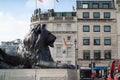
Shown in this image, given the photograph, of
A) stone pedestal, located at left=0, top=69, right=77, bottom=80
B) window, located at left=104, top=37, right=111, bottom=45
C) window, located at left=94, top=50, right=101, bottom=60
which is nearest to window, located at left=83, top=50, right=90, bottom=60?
window, located at left=94, top=50, right=101, bottom=60

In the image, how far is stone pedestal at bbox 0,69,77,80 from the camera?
608 inches

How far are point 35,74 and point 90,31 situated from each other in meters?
67.8

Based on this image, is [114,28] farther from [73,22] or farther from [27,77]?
[27,77]

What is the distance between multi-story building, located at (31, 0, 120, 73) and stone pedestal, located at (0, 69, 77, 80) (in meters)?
65.2

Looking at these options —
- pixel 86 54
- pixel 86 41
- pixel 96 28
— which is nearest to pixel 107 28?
pixel 96 28

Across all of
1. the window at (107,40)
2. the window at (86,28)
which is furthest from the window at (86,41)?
the window at (107,40)

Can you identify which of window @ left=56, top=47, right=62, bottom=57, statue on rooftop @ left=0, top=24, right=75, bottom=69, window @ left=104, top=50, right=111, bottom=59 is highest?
statue on rooftop @ left=0, top=24, right=75, bottom=69

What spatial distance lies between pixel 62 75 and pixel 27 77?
1.33 m

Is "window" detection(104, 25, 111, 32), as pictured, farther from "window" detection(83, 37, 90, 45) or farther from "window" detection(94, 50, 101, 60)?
"window" detection(94, 50, 101, 60)

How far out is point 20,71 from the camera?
51.4ft

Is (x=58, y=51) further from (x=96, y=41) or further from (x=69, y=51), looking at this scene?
(x=96, y=41)

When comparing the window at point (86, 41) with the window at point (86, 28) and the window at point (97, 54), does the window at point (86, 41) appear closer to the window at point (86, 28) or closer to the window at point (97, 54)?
the window at point (86, 28)

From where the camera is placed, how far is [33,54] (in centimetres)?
1653

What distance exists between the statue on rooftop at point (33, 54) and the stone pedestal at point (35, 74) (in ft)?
1.85
